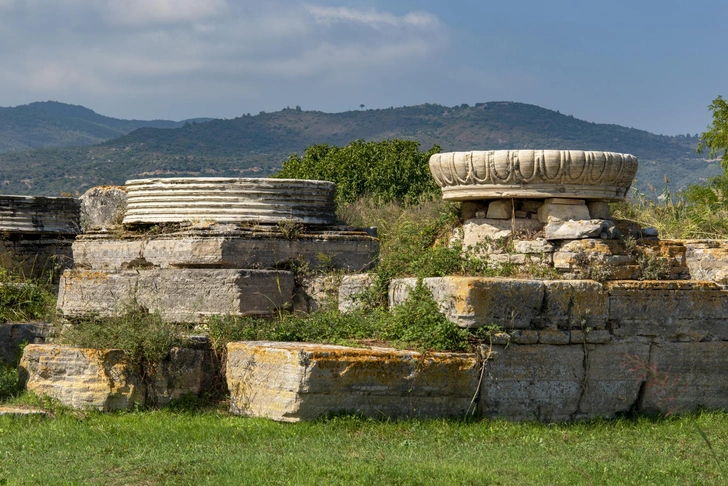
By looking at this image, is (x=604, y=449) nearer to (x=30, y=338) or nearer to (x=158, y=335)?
(x=158, y=335)

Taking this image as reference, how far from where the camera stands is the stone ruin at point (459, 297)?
756 cm

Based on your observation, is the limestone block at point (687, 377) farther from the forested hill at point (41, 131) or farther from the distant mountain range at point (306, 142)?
the forested hill at point (41, 131)

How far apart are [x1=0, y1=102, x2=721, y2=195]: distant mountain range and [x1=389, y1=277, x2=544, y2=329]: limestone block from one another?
56.3 m

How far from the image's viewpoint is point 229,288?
29.2 ft

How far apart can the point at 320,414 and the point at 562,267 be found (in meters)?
2.58

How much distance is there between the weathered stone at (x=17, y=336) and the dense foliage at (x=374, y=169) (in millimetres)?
13077

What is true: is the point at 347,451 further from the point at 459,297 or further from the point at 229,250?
the point at 229,250

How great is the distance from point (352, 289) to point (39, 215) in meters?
5.19

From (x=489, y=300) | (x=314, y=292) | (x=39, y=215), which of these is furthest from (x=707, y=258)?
(x=39, y=215)

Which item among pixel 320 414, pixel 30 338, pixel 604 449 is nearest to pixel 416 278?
pixel 320 414

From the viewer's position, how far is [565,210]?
8.78 meters

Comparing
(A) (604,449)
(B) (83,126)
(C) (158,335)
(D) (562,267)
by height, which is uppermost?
(B) (83,126)

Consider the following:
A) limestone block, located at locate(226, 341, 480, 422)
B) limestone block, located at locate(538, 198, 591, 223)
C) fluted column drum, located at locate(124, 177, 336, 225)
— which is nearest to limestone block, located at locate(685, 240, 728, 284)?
limestone block, located at locate(538, 198, 591, 223)

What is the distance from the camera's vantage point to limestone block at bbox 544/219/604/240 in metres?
8.55
